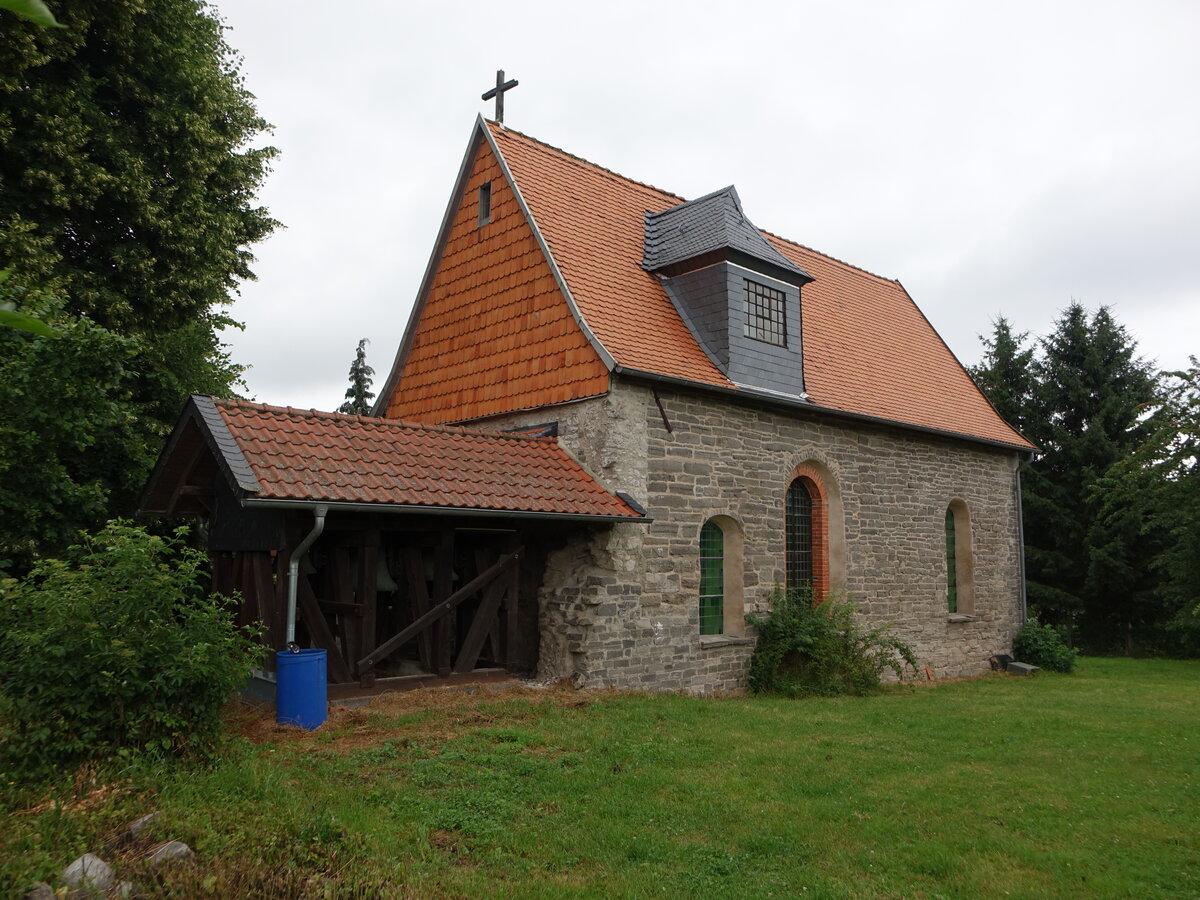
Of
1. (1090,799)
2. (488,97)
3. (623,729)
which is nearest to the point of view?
(1090,799)

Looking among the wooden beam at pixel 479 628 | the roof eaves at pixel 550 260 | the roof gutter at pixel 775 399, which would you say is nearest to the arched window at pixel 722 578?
the roof gutter at pixel 775 399

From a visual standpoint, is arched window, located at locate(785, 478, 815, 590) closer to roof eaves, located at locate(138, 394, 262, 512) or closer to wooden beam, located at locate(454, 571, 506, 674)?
wooden beam, located at locate(454, 571, 506, 674)

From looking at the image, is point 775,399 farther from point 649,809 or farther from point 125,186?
point 125,186

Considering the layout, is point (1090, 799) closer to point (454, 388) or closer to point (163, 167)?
point (454, 388)

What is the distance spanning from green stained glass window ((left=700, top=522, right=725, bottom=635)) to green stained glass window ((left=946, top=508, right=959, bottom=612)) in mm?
7206

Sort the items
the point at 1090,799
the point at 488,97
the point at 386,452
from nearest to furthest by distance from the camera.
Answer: the point at 1090,799
the point at 386,452
the point at 488,97

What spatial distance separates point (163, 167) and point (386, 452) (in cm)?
764

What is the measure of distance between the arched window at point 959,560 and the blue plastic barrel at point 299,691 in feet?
44.4

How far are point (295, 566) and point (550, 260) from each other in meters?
5.91

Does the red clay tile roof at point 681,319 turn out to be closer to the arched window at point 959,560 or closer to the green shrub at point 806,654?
A: the arched window at point 959,560

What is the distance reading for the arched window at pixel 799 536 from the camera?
47.5 ft

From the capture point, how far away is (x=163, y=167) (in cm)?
1424

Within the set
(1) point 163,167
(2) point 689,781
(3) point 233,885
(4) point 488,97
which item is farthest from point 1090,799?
(1) point 163,167

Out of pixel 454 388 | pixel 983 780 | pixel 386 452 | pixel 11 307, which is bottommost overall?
pixel 983 780
